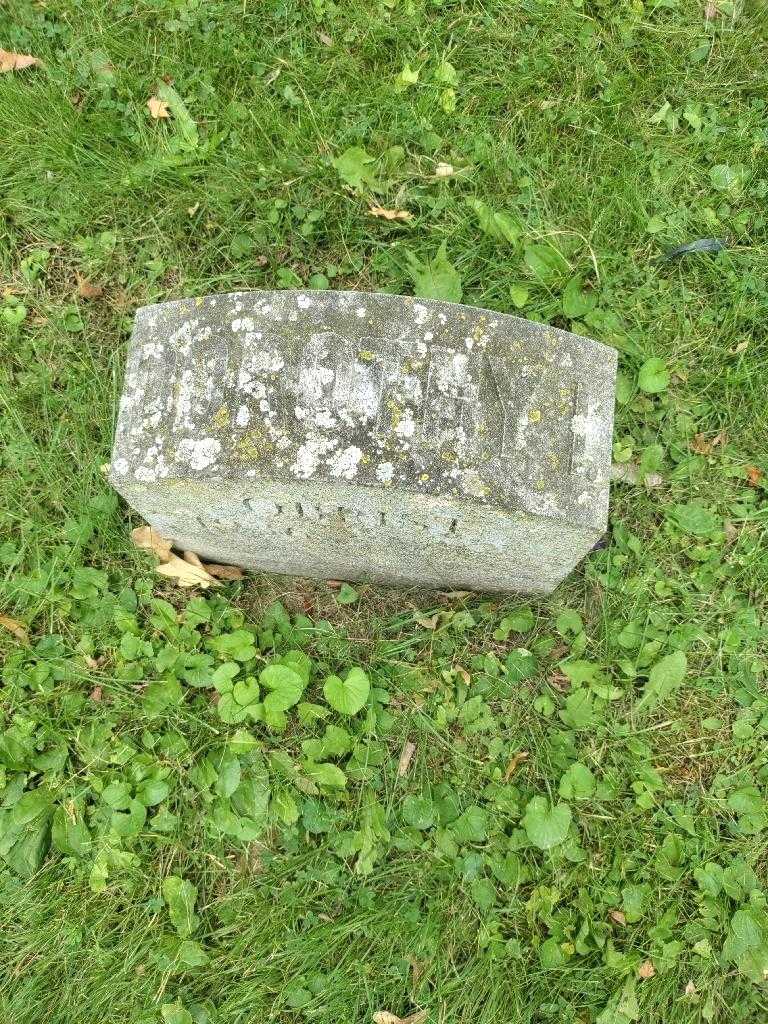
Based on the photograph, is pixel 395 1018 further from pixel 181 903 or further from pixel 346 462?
pixel 346 462

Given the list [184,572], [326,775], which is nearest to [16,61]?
[184,572]

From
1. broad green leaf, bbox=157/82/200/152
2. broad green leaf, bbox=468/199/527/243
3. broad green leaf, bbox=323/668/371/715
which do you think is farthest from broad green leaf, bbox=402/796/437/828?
broad green leaf, bbox=157/82/200/152

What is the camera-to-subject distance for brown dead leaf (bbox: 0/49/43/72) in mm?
→ 3375

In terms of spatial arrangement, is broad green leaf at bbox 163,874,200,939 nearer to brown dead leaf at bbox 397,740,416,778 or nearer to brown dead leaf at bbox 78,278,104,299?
brown dead leaf at bbox 397,740,416,778

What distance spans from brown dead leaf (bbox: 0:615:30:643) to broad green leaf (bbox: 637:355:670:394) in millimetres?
2631

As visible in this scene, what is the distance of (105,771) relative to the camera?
2.74 m

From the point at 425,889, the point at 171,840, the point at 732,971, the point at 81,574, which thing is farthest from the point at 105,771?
the point at 732,971


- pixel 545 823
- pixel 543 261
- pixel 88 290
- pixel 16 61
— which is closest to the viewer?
pixel 545 823

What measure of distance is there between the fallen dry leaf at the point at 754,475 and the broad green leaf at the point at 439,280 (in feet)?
4.48

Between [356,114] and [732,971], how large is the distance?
3643 millimetres

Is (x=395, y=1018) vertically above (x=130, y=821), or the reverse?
(x=130, y=821)

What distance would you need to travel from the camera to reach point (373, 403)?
6.73ft

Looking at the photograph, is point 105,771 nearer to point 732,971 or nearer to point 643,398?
point 732,971

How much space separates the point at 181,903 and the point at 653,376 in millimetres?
2639
